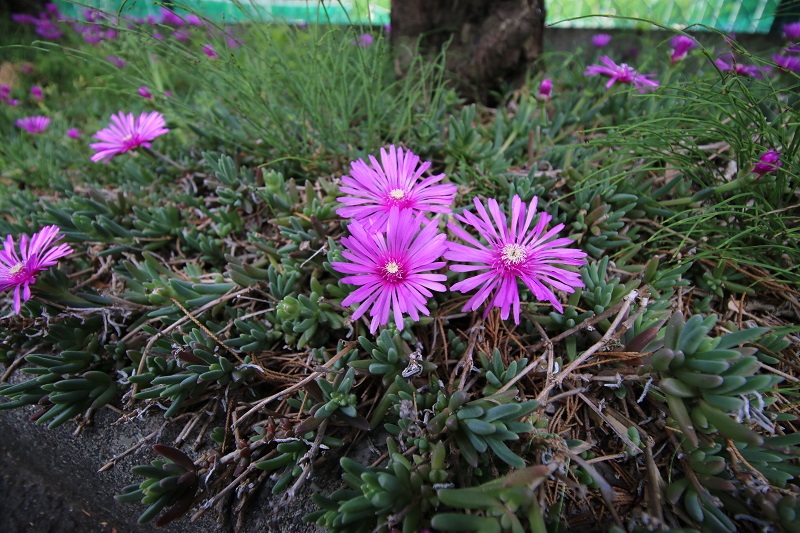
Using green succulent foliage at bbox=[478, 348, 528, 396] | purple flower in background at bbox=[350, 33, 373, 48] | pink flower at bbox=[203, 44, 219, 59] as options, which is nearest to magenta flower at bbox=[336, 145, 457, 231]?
green succulent foliage at bbox=[478, 348, 528, 396]

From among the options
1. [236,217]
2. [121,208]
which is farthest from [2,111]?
[236,217]

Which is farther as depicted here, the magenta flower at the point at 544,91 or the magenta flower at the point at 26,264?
the magenta flower at the point at 544,91

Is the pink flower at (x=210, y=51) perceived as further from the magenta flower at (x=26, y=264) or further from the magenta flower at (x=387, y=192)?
the magenta flower at (x=387, y=192)

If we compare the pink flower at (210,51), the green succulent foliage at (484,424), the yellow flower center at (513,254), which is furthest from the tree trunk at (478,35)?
the green succulent foliage at (484,424)

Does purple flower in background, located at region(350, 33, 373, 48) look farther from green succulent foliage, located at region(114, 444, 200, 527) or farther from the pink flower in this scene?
green succulent foliage, located at region(114, 444, 200, 527)

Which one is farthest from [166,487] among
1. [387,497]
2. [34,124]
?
[34,124]

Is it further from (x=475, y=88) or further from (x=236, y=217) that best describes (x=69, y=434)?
(x=475, y=88)
